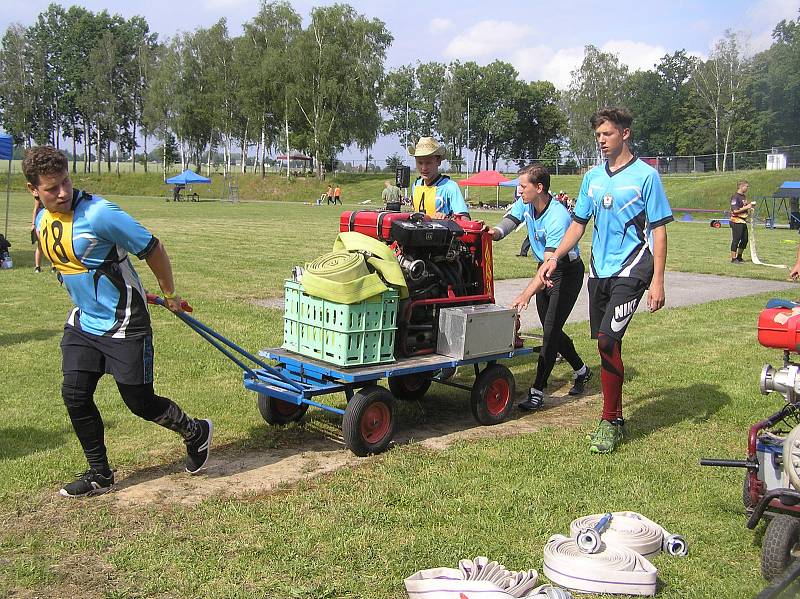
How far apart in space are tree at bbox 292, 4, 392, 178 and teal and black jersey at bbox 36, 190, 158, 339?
63.3m

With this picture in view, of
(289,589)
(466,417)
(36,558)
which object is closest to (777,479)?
(289,589)

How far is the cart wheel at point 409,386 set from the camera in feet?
22.0

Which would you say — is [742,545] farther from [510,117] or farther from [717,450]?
[510,117]

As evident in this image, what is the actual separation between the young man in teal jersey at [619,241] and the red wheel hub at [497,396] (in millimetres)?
830

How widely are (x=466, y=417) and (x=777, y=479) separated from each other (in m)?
2.92

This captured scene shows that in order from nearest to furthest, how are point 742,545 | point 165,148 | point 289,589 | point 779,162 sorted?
point 289,589 < point 742,545 < point 779,162 < point 165,148

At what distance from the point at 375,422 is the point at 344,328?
69 centimetres

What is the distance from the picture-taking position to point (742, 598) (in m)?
3.51

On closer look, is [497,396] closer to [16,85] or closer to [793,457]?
[793,457]

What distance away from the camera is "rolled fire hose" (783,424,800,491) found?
3.45 metres

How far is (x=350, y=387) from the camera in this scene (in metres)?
5.39

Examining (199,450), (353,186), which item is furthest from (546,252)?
(353,186)

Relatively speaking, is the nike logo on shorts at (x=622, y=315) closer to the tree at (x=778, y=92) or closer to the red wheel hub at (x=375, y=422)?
the red wheel hub at (x=375, y=422)

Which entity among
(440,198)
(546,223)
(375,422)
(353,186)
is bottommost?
(375,422)
